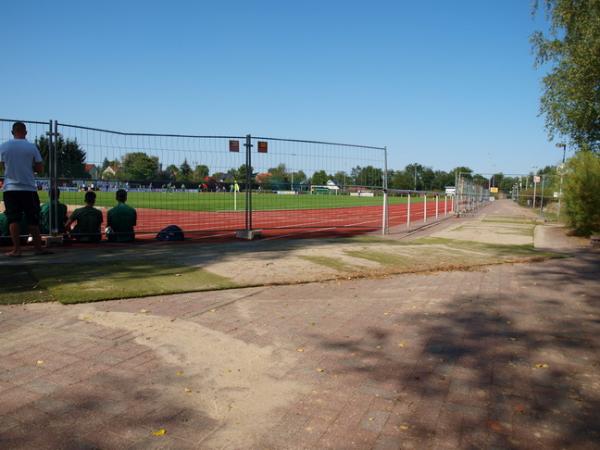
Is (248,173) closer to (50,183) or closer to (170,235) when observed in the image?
(170,235)

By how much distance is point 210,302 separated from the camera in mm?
5234

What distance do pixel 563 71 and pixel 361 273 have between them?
14.1 meters

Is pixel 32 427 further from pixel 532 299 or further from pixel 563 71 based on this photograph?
pixel 563 71

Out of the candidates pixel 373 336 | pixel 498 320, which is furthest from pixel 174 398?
pixel 498 320

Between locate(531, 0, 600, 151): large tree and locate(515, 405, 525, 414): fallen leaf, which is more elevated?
locate(531, 0, 600, 151): large tree

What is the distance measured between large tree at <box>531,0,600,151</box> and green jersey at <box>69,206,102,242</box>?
14481 millimetres

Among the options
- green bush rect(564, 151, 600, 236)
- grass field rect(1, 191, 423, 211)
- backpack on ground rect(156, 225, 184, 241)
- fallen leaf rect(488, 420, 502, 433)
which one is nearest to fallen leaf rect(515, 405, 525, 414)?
fallen leaf rect(488, 420, 502, 433)

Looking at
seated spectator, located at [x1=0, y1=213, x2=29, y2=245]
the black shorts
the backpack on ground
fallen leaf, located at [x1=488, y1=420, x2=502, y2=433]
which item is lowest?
fallen leaf, located at [x1=488, y1=420, x2=502, y2=433]

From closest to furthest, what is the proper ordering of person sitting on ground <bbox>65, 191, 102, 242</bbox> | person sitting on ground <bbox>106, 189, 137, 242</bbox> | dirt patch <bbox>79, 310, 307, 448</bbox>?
dirt patch <bbox>79, 310, 307, 448</bbox> < person sitting on ground <bbox>65, 191, 102, 242</bbox> < person sitting on ground <bbox>106, 189, 137, 242</bbox>

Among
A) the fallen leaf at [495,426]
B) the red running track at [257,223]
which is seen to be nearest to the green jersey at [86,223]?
the red running track at [257,223]

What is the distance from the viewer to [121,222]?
9961 millimetres

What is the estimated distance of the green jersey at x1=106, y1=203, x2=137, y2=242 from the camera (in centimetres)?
987

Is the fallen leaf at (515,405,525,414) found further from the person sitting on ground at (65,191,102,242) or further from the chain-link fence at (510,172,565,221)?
the chain-link fence at (510,172,565,221)

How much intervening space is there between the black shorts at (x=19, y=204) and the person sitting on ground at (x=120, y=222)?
271 centimetres
